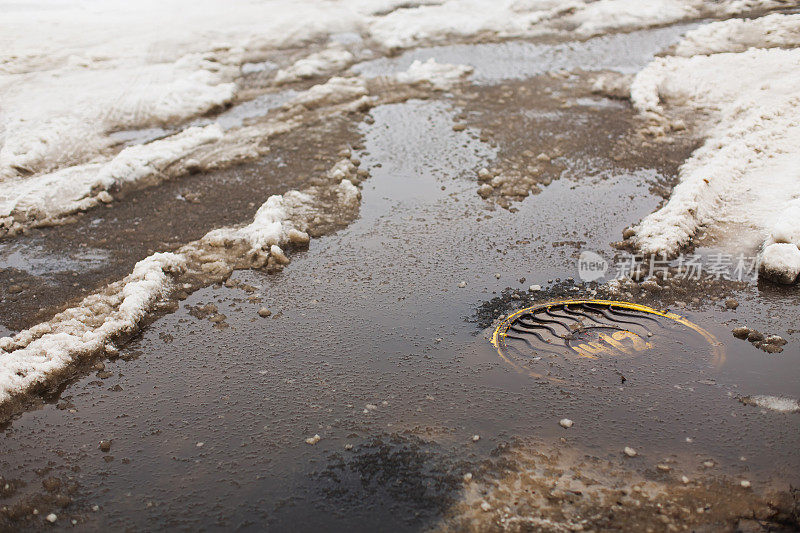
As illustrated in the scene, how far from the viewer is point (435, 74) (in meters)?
11.8

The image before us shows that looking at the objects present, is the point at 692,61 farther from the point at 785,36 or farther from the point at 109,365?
the point at 109,365

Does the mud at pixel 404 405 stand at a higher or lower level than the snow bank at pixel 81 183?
lower

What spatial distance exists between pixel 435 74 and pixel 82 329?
8.55 meters

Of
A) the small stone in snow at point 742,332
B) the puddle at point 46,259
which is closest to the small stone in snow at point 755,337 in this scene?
the small stone in snow at point 742,332

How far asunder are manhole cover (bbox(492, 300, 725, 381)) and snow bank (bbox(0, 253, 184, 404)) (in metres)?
3.43

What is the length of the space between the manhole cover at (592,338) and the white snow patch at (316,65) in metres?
8.25

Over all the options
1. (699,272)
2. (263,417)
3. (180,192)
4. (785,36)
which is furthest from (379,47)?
(263,417)

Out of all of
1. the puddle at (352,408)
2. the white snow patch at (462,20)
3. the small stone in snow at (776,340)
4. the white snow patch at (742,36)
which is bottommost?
the puddle at (352,408)

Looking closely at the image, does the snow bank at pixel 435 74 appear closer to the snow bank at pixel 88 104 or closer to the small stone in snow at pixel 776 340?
the snow bank at pixel 88 104

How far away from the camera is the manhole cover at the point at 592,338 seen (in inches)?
191

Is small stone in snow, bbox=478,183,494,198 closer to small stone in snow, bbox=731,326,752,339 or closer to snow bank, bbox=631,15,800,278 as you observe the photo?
snow bank, bbox=631,15,800,278

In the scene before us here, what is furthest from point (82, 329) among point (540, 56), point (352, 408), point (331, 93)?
point (540, 56)

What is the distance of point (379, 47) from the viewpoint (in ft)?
44.5

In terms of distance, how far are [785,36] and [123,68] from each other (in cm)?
1289
